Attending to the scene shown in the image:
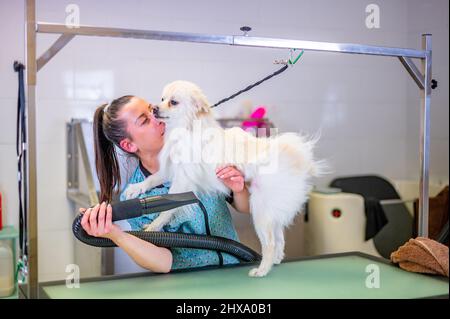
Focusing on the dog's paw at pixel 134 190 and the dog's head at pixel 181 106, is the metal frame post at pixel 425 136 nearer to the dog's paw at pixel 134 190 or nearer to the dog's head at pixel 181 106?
the dog's head at pixel 181 106

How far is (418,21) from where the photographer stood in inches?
51.9

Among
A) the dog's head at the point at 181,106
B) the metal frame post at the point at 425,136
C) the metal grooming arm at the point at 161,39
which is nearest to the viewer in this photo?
the metal grooming arm at the point at 161,39

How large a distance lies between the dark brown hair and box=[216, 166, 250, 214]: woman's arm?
195mm

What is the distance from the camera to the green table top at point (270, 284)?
94 cm

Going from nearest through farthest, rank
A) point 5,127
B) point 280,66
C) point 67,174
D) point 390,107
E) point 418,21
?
1. point 280,66
2. point 418,21
3. point 5,127
4. point 67,174
5. point 390,107

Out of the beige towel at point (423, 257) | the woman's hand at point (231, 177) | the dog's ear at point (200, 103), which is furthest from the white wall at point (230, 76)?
the beige towel at point (423, 257)

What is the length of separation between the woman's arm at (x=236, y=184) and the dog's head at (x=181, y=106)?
4.3 inches

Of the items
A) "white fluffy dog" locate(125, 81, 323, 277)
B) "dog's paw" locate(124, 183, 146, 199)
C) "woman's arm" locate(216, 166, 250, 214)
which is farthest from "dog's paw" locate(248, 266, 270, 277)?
"dog's paw" locate(124, 183, 146, 199)

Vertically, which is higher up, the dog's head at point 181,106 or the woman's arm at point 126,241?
the dog's head at point 181,106

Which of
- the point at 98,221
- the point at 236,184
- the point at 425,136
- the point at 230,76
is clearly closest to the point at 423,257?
the point at 425,136

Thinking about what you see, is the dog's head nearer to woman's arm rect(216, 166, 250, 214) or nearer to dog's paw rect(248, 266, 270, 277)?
woman's arm rect(216, 166, 250, 214)
